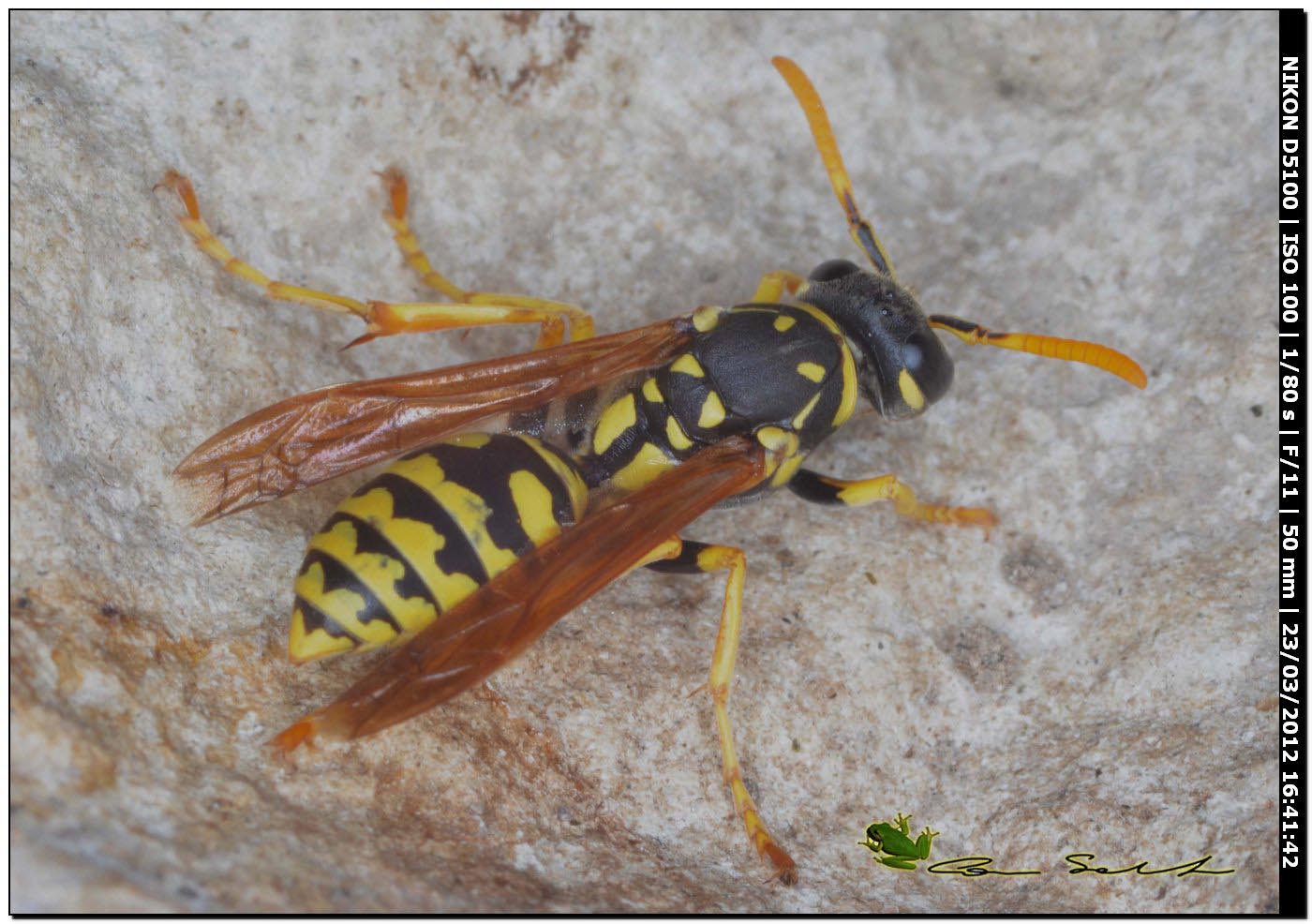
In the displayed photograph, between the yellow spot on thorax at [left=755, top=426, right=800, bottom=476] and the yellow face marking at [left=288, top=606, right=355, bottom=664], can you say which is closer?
the yellow face marking at [left=288, top=606, right=355, bottom=664]

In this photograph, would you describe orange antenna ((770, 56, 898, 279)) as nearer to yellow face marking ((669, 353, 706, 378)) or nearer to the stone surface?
the stone surface

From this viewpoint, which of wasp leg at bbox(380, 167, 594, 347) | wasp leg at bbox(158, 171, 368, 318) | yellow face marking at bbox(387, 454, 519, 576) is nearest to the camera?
yellow face marking at bbox(387, 454, 519, 576)

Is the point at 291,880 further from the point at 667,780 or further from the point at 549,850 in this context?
the point at 667,780

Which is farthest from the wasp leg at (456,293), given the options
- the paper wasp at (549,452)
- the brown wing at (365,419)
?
the brown wing at (365,419)
